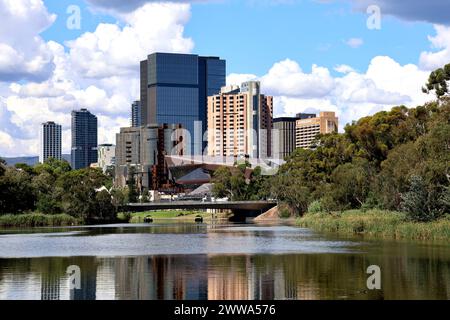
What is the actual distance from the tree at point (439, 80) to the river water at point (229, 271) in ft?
93.1

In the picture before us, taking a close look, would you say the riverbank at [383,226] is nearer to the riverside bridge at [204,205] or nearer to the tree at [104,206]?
the tree at [104,206]

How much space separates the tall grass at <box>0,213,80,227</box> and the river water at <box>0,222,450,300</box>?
57.2 metres

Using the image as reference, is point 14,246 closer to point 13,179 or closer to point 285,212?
point 13,179

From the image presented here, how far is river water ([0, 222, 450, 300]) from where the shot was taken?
35438 mm

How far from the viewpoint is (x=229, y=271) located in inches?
1741

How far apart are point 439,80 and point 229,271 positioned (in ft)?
170

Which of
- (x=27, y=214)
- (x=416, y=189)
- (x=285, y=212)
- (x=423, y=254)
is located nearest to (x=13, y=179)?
(x=27, y=214)

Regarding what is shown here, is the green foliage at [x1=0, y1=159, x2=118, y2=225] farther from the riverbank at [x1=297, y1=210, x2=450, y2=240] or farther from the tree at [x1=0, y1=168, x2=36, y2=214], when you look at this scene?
the riverbank at [x1=297, y1=210, x2=450, y2=240]

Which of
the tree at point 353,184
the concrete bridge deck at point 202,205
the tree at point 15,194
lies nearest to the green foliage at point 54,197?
the tree at point 15,194

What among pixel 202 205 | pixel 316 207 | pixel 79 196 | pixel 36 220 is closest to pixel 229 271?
pixel 316 207

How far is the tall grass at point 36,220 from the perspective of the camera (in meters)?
122

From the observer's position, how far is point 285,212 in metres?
156

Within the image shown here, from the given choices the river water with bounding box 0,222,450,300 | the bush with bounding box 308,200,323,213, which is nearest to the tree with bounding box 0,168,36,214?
the bush with bounding box 308,200,323,213

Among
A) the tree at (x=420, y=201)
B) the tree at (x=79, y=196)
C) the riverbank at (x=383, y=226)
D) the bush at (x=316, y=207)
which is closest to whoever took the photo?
the riverbank at (x=383, y=226)
